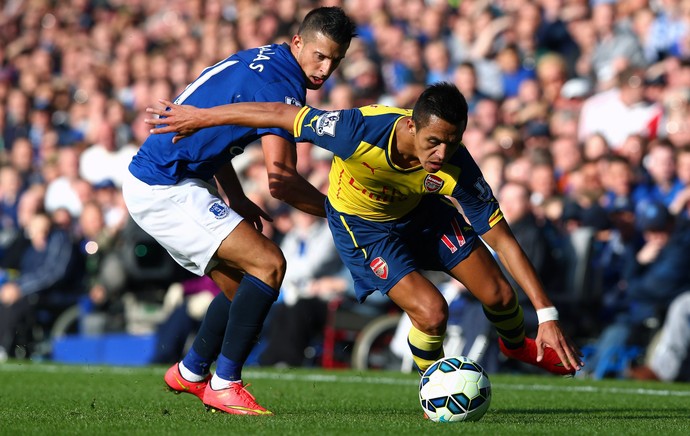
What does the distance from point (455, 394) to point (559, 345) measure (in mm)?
722

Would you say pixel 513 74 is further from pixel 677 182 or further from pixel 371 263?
pixel 371 263

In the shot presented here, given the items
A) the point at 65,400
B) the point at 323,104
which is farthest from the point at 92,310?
the point at 65,400

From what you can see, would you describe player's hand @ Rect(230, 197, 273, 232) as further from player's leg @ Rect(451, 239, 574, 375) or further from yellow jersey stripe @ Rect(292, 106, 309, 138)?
player's leg @ Rect(451, 239, 574, 375)

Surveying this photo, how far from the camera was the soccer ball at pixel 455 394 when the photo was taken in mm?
6953

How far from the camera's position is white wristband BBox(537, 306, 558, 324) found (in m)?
6.77

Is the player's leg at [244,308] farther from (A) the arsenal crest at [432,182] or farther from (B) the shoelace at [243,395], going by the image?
(A) the arsenal crest at [432,182]

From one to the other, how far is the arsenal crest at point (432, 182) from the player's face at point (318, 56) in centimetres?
102

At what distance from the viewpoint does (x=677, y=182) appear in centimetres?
1258

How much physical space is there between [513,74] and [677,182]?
3.64 meters

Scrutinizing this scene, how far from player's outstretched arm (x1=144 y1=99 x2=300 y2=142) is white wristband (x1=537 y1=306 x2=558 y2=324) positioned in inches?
71.4

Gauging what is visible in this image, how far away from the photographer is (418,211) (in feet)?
25.9

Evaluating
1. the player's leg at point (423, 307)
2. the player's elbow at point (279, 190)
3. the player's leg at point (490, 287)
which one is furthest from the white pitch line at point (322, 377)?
the player's elbow at point (279, 190)

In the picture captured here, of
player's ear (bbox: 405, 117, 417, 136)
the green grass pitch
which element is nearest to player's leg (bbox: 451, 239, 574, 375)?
the green grass pitch

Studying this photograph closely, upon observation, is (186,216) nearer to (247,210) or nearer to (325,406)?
(247,210)
